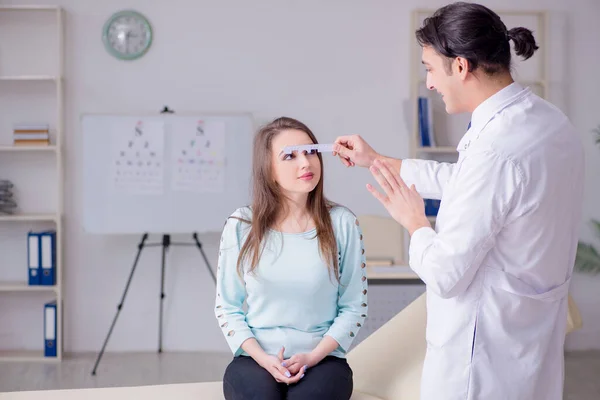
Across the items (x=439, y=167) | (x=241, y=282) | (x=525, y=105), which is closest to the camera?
(x=525, y=105)

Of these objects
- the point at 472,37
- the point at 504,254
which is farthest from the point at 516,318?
the point at 472,37

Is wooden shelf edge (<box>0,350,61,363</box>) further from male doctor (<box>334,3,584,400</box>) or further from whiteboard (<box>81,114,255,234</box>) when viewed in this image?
male doctor (<box>334,3,584,400</box>)

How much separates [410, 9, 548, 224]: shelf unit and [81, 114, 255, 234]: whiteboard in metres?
1.01

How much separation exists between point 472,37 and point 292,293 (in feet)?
2.76

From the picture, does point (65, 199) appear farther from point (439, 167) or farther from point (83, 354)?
point (439, 167)

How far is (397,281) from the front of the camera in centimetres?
379

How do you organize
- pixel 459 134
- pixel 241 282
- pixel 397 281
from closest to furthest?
pixel 241 282
pixel 397 281
pixel 459 134

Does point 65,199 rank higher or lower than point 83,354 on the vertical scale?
higher

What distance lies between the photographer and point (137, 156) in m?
4.35

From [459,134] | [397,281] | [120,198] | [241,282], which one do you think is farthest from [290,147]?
[459,134]

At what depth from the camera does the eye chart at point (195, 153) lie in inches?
172

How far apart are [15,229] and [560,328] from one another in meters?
3.82

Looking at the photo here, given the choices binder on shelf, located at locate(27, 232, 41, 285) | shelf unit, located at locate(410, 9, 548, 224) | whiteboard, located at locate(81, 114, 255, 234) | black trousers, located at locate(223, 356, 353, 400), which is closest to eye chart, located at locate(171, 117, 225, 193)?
whiteboard, located at locate(81, 114, 255, 234)

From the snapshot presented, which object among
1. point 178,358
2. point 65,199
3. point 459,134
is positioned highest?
point 459,134
